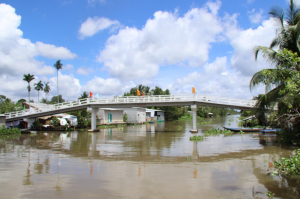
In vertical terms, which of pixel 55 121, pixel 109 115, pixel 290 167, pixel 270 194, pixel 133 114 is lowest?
pixel 270 194

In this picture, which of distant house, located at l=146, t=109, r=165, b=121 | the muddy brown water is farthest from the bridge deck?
distant house, located at l=146, t=109, r=165, b=121

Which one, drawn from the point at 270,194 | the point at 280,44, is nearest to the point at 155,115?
the point at 280,44

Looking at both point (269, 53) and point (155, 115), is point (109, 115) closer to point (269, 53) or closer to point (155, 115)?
point (155, 115)

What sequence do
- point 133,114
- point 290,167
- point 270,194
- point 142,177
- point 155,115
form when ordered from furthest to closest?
point 155,115 → point 133,114 → point 142,177 → point 290,167 → point 270,194

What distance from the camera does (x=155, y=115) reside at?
64875mm

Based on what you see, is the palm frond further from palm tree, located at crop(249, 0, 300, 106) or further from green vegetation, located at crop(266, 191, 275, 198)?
green vegetation, located at crop(266, 191, 275, 198)

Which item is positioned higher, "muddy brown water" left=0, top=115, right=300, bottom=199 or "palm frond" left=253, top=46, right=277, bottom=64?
"palm frond" left=253, top=46, right=277, bottom=64

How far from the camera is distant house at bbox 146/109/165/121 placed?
60.5 metres

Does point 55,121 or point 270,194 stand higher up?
point 55,121

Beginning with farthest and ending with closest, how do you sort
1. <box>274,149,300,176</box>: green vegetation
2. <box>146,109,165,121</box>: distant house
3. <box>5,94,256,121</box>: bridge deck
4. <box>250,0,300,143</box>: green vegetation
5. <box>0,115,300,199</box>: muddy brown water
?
<box>146,109,165,121</box>: distant house → <box>5,94,256,121</box>: bridge deck → <box>250,0,300,143</box>: green vegetation → <box>274,149,300,176</box>: green vegetation → <box>0,115,300,199</box>: muddy brown water

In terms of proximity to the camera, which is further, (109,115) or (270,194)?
(109,115)

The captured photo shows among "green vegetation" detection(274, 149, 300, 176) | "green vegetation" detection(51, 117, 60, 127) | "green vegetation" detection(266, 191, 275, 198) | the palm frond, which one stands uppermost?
the palm frond

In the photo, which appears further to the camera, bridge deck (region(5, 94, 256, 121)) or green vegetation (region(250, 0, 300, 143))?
bridge deck (region(5, 94, 256, 121))

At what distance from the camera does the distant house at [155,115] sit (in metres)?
60.5
